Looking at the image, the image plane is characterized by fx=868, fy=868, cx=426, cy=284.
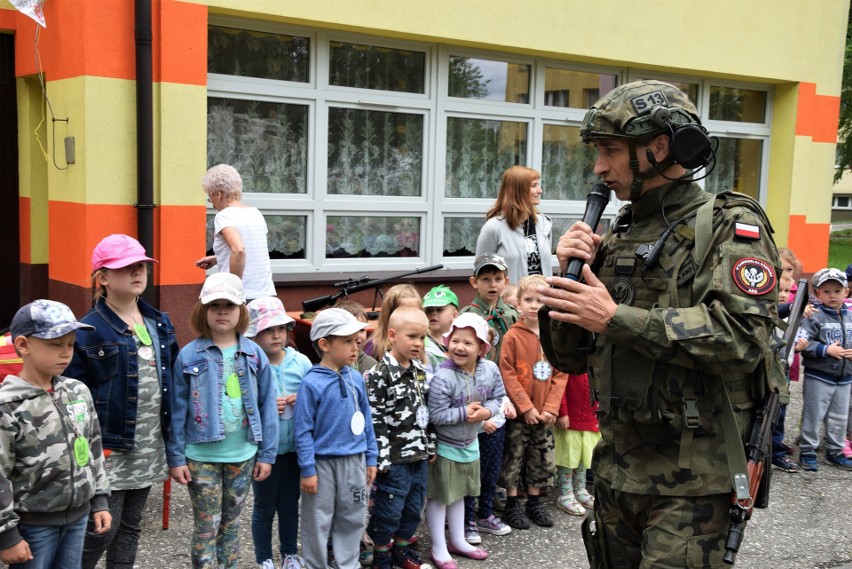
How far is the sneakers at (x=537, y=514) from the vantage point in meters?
5.44

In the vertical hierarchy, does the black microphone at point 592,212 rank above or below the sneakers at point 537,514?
above

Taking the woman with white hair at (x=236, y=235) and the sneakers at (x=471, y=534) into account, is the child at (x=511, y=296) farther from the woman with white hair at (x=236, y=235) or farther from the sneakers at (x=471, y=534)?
the woman with white hair at (x=236, y=235)

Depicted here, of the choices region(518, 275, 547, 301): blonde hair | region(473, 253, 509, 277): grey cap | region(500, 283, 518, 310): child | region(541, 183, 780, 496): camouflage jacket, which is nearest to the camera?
region(541, 183, 780, 496): camouflage jacket

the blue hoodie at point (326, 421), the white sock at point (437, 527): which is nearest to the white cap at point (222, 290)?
the blue hoodie at point (326, 421)

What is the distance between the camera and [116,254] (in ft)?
13.2

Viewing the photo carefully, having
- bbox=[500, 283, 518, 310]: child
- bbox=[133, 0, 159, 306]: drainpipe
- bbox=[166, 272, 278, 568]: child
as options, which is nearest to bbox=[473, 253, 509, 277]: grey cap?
bbox=[500, 283, 518, 310]: child

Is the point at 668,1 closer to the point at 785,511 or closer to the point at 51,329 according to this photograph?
the point at 785,511

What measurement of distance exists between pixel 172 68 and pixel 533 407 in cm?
406

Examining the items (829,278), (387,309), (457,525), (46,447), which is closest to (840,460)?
(829,278)

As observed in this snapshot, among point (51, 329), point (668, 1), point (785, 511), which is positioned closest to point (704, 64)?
point (668, 1)

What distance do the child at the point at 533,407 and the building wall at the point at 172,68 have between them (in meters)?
3.12

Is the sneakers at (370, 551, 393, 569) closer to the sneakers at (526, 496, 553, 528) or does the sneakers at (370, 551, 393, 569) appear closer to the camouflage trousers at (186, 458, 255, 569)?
the camouflage trousers at (186, 458, 255, 569)

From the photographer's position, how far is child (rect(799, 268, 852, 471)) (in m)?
6.96

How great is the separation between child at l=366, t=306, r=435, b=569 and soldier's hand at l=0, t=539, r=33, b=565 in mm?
1806
